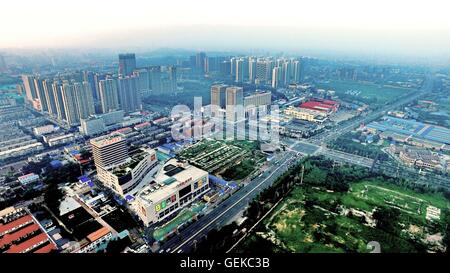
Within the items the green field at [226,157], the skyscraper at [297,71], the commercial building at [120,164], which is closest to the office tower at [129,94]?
the green field at [226,157]

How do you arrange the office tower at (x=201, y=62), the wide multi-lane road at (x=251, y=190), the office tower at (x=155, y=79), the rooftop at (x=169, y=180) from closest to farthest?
the wide multi-lane road at (x=251, y=190)
the rooftop at (x=169, y=180)
the office tower at (x=155, y=79)
the office tower at (x=201, y=62)

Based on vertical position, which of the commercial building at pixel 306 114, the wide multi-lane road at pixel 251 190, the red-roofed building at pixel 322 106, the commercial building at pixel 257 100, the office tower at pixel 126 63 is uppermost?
the office tower at pixel 126 63

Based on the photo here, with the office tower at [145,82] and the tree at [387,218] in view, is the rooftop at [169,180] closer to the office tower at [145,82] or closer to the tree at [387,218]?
the tree at [387,218]

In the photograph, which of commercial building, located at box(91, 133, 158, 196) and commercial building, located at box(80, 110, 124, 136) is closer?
commercial building, located at box(91, 133, 158, 196)

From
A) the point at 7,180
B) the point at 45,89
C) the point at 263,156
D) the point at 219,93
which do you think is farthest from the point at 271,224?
the point at 45,89

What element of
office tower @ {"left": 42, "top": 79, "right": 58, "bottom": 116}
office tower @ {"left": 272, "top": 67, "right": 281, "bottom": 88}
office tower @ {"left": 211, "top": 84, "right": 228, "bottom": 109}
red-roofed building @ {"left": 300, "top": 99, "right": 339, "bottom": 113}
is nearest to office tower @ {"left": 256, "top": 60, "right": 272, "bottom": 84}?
office tower @ {"left": 272, "top": 67, "right": 281, "bottom": 88}

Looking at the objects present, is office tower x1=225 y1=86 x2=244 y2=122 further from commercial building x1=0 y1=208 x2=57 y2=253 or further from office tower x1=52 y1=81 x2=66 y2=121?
commercial building x1=0 y1=208 x2=57 y2=253
